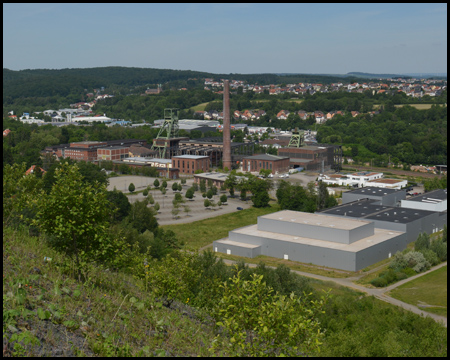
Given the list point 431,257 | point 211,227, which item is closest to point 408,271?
point 431,257

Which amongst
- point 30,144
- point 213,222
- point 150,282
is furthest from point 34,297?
point 30,144

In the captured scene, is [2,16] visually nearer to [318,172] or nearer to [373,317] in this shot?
[373,317]

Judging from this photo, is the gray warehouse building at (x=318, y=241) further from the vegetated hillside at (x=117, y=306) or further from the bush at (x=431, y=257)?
the vegetated hillside at (x=117, y=306)

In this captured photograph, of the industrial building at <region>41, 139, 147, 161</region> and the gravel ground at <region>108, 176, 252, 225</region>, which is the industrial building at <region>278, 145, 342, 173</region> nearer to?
the gravel ground at <region>108, 176, 252, 225</region>

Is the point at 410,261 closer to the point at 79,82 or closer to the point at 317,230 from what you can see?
the point at 317,230

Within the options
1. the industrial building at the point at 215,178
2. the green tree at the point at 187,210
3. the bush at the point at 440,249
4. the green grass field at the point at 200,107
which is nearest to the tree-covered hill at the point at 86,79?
the green grass field at the point at 200,107

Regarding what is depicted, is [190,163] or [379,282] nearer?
[379,282]

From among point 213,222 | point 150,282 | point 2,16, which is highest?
point 2,16
